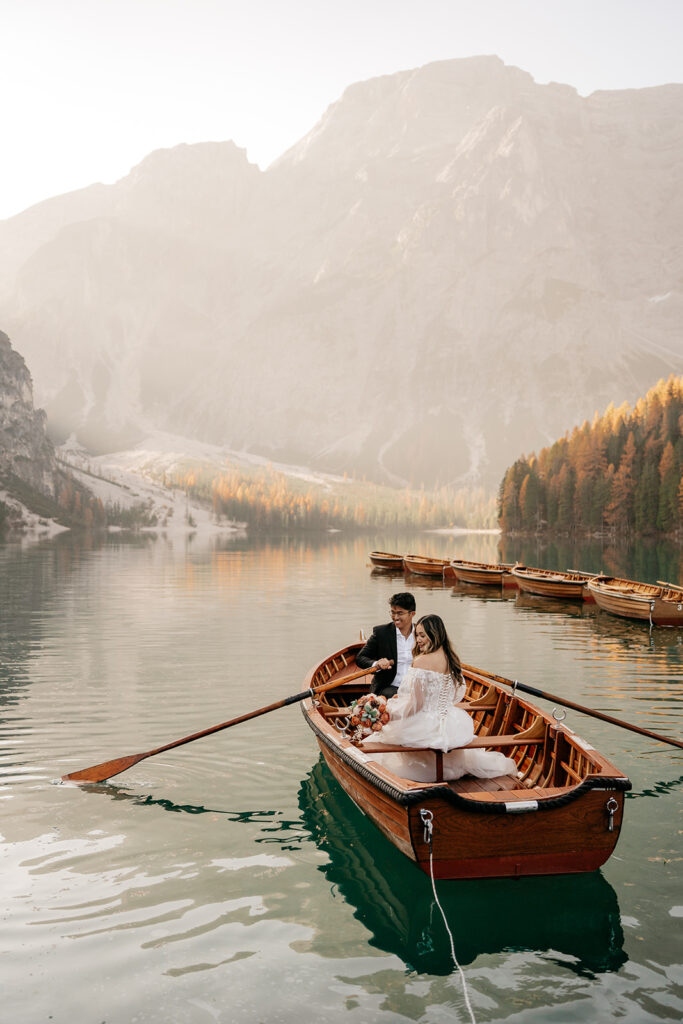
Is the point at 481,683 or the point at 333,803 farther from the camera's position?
the point at 481,683

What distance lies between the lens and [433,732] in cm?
1237

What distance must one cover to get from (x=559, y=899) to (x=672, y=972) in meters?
1.99

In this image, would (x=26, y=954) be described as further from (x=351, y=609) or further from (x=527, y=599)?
(x=527, y=599)

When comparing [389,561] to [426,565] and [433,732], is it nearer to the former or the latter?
[426,565]

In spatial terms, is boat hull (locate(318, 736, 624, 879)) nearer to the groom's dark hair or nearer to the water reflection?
the water reflection

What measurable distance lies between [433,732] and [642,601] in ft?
109

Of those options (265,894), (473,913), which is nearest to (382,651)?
(265,894)

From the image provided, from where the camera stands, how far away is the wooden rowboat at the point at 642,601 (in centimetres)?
4134

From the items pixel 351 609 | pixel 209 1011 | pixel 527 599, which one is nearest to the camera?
pixel 209 1011

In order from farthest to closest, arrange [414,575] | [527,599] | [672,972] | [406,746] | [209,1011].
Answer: [414,575] < [527,599] < [406,746] < [672,972] < [209,1011]

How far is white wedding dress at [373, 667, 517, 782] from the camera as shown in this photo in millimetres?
12352

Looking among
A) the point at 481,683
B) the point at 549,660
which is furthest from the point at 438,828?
the point at 549,660

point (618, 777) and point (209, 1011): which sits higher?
point (618, 777)

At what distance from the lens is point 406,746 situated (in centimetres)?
1269
